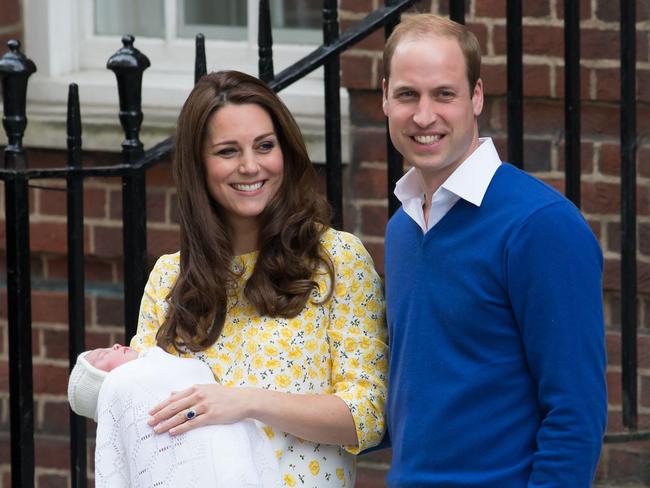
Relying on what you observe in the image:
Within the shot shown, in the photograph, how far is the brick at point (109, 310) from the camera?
16.0 ft

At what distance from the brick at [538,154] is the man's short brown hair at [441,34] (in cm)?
170

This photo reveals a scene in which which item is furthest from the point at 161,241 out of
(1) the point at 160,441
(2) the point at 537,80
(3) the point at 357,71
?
(1) the point at 160,441

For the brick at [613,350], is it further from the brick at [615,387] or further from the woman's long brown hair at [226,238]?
the woman's long brown hair at [226,238]

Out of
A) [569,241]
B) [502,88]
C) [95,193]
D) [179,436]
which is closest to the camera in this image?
[569,241]

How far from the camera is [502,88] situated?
4258 mm

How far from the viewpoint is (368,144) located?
4.48 metres

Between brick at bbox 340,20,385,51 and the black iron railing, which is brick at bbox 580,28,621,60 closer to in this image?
brick at bbox 340,20,385,51

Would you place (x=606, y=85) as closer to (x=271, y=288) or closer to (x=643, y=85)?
(x=643, y=85)

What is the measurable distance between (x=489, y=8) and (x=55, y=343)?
73.9 inches

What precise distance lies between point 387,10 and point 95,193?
1.84 m

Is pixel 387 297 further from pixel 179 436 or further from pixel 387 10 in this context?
pixel 387 10

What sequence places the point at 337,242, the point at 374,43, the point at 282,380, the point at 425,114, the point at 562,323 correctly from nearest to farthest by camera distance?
the point at 562,323, the point at 425,114, the point at 282,380, the point at 337,242, the point at 374,43

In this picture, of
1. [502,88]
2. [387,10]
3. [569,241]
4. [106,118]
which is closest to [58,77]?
[106,118]

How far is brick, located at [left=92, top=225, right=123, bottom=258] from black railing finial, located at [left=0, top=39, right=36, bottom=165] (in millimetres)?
1452
